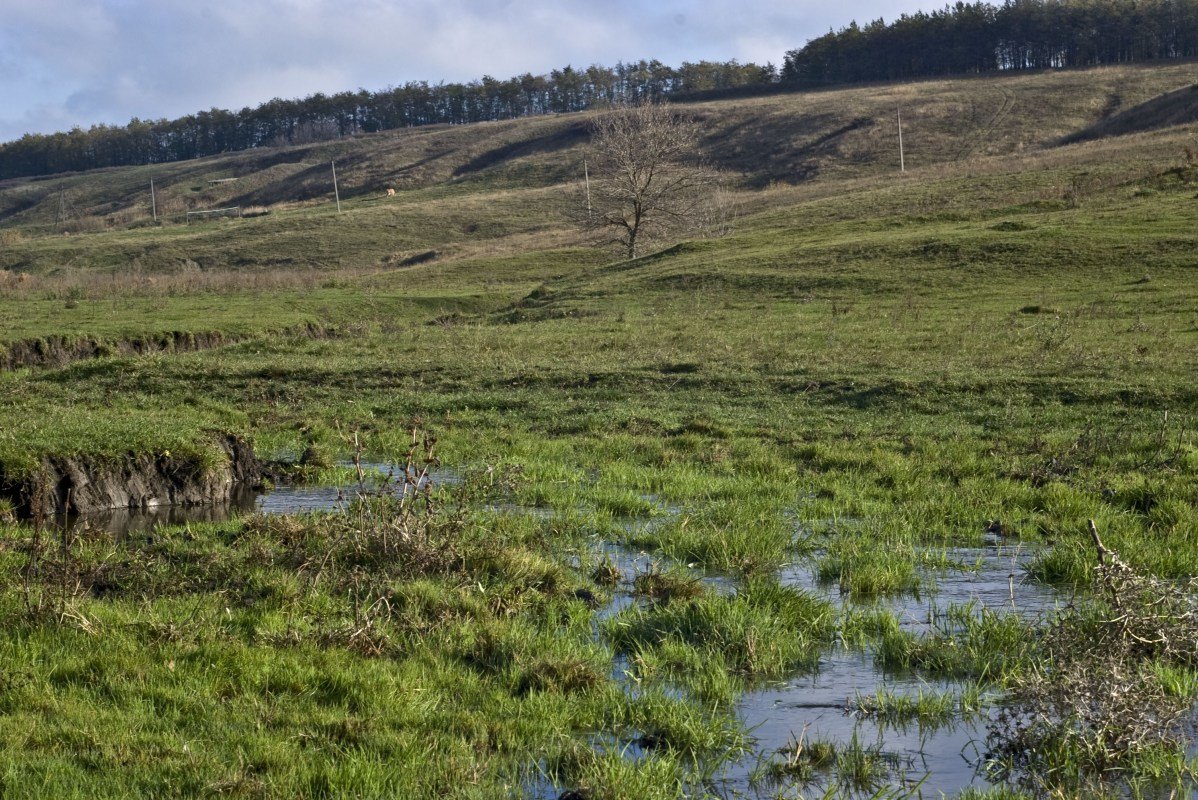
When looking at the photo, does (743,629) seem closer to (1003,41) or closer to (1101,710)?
(1101,710)

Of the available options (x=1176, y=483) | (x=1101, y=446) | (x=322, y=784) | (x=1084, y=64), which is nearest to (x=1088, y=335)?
(x=1101, y=446)

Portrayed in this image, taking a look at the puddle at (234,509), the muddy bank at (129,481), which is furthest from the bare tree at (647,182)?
the muddy bank at (129,481)

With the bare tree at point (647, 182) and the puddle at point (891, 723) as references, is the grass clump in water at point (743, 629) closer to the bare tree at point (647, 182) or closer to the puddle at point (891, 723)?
the puddle at point (891, 723)

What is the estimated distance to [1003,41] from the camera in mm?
151125

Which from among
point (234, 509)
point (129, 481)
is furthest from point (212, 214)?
point (234, 509)

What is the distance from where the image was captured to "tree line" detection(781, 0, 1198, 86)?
138625 millimetres

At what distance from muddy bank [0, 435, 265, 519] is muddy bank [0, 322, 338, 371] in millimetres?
16884

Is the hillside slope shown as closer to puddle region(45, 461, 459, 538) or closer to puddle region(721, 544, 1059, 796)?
puddle region(45, 461, 459, 538)

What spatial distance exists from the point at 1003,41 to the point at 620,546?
6257 inches

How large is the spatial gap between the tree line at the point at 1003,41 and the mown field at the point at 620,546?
120m

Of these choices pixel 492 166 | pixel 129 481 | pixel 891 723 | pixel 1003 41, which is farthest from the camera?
pixel 1003 41

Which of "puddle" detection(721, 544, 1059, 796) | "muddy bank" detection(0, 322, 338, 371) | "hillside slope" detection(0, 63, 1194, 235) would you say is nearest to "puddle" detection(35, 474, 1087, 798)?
"puddle" detection(721, 544, 1059, 796)

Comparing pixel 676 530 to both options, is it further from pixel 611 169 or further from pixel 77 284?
pixel 611 169

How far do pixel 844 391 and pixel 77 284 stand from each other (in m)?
36.4
